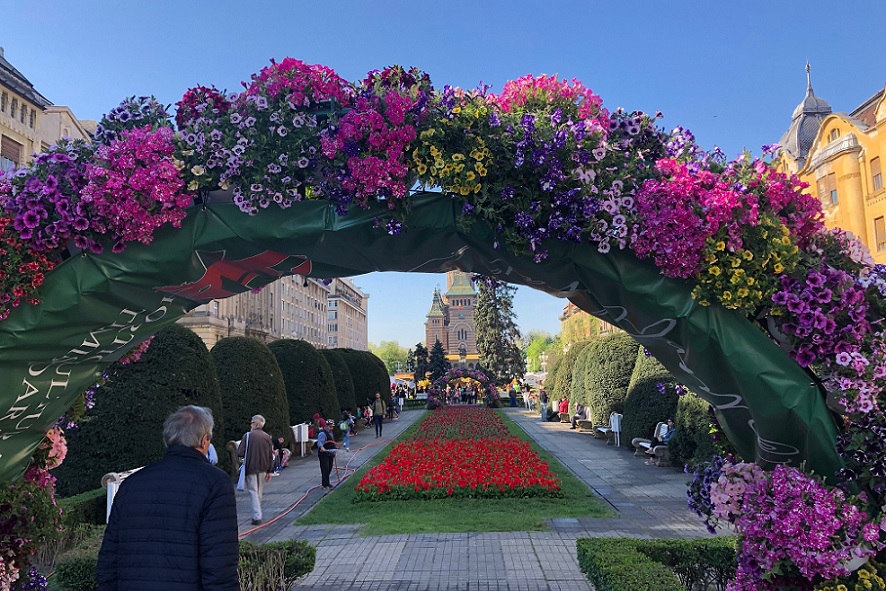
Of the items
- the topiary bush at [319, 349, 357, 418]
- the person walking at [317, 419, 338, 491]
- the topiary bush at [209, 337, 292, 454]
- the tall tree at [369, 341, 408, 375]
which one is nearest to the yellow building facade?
the topiary bush at [319, 349, 357, 418]

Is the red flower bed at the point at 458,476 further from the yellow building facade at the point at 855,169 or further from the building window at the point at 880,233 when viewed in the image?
the building window at the point at 880,233

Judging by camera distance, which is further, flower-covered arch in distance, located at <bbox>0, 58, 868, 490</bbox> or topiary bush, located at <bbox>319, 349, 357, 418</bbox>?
topiary bush, located at <bbox>319, 349, 357, 418</bbox>

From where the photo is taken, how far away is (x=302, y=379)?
2017 centimetres

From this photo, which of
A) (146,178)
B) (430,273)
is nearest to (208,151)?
(146,178)

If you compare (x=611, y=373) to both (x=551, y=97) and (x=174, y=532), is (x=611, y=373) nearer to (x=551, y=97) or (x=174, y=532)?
(x=551, y=97)

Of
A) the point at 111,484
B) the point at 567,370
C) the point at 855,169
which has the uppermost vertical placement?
the point at 855,169

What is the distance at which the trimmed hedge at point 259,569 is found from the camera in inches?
222

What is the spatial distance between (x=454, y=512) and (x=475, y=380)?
37.7 meters

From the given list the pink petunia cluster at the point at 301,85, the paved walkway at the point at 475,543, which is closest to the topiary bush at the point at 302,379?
the paved walkway at the point at 475,543

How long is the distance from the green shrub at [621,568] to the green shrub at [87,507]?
606 centimetres

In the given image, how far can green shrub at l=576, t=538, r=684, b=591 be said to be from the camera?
4.63 m

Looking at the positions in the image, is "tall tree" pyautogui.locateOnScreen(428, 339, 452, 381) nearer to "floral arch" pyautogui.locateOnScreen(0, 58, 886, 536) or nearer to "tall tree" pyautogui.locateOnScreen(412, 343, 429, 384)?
"tall tree" pyautogui.locateOnScreen(412, 343, 429, 384)

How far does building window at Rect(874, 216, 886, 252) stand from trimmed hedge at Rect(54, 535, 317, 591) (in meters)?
32.7

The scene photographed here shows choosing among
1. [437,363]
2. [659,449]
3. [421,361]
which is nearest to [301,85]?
[659,449]
